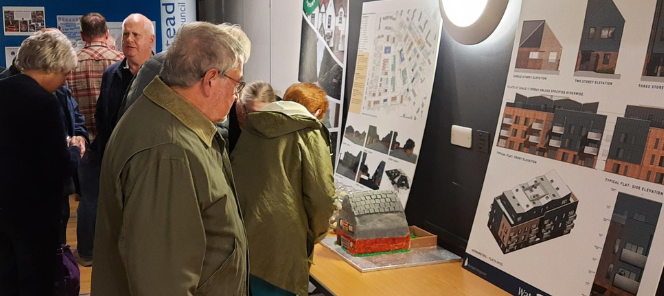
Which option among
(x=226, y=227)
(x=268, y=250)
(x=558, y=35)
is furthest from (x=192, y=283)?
(x=558, y=35)

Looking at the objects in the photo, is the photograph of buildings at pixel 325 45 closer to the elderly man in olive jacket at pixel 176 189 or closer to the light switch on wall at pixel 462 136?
the light switch on wall at pixel 462 136

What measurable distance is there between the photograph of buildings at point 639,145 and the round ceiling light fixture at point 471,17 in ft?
2.19

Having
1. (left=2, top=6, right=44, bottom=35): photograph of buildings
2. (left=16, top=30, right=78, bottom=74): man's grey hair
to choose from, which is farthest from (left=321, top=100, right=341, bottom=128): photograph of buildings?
(left=2, top=6, right=44, bottom=35): photograph of buildings

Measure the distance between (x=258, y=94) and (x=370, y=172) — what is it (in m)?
0.77

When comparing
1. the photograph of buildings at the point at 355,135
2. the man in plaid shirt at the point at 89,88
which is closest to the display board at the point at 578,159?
the photograph of buildings at the point at 355,135

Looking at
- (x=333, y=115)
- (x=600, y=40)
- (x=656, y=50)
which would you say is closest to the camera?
(x=656, y=50)

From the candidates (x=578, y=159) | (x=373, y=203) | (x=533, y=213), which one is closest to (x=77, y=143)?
(x=373, y=203)

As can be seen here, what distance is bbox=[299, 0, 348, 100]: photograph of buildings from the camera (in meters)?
3.48

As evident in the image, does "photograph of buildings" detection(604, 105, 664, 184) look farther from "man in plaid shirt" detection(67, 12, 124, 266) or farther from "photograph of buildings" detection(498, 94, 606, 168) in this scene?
"man in plaid shirt" detection(67, 12, 124, 266)

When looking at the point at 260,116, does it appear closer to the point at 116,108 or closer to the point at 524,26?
the point at 524,26

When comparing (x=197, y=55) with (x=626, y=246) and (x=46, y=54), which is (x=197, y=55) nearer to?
(x=626, y=246)

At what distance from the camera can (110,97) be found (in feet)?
11.2

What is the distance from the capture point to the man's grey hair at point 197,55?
1.46m

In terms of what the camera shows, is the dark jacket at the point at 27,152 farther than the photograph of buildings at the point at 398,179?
No
